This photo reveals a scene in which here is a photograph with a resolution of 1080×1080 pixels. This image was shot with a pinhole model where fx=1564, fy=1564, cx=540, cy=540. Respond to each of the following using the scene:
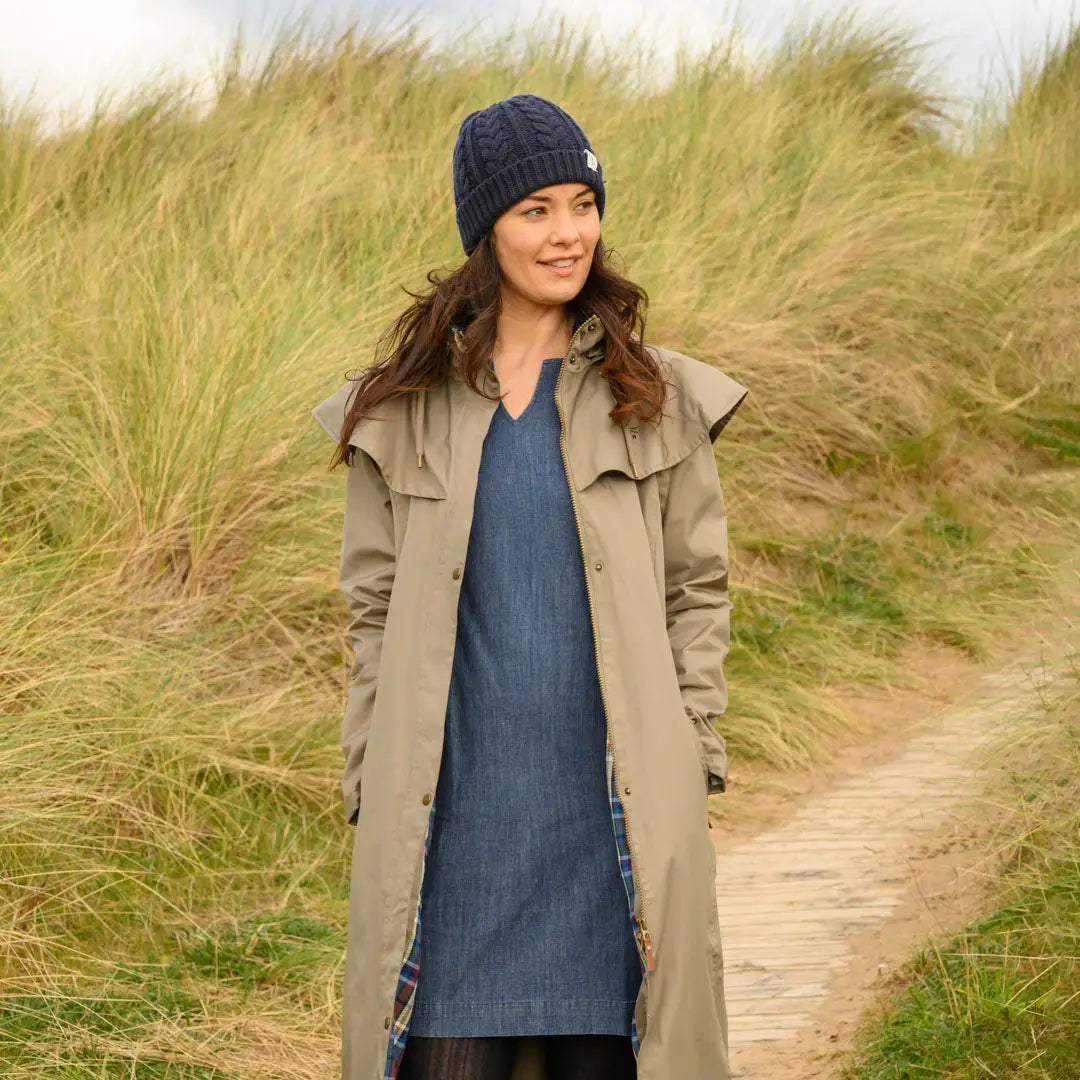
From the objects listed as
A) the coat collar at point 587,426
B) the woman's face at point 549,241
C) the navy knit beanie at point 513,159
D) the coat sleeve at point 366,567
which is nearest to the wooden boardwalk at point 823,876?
the coat sleeve at point 366,567

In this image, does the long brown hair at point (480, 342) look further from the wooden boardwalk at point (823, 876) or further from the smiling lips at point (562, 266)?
the wooden boardwalk at point (823, 876)

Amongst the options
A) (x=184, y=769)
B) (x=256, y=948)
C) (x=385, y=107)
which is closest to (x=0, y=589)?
(x=184, y=769)

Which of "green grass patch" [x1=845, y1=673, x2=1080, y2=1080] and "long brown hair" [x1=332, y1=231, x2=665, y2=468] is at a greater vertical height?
"long brown hair" [x1=332, y1=231, x2=665, y2=468]

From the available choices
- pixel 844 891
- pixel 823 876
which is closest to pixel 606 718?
pixel 844 891

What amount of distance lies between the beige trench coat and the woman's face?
0.09 meters

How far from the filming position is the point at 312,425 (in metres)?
6.19

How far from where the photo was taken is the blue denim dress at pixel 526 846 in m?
2.41

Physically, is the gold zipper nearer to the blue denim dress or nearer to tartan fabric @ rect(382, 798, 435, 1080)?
the blue denim dress

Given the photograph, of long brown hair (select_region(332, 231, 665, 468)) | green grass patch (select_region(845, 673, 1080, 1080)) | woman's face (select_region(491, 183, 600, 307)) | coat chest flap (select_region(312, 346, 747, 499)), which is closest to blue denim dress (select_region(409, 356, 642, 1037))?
coat chest flap (select_region(312, 346, 747, 499))

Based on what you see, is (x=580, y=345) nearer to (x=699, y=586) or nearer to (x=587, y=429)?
(x=587, y=429)

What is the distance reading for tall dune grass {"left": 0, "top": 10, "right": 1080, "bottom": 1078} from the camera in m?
4.32

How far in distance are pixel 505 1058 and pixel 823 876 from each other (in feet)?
9.43

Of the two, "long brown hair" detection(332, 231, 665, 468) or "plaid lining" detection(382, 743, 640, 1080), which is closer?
"plaid lining" detection(382, 743, 640, 1080)

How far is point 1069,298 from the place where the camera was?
34.6 feet
